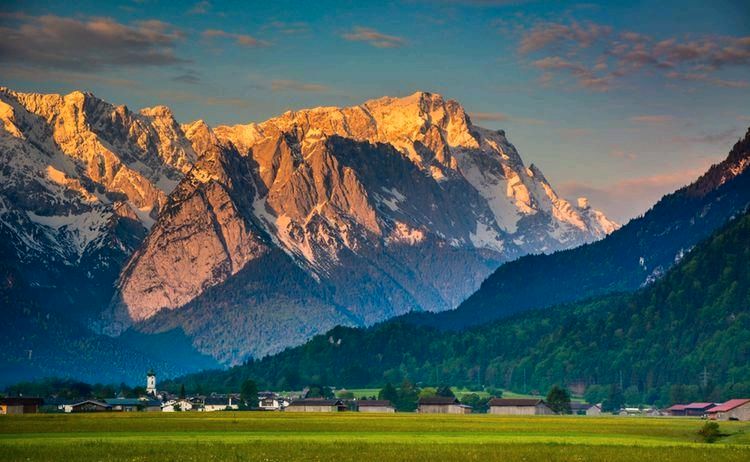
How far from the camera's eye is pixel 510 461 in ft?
512

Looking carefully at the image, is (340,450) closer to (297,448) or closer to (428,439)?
(297,448)

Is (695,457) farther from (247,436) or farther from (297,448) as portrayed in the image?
(247,436)

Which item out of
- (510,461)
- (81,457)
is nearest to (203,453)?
(81,457)

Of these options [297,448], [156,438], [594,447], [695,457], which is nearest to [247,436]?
[156,438]

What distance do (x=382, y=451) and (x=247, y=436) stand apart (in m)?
33.4

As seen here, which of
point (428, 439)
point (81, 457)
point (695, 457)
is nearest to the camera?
point (81, 457)

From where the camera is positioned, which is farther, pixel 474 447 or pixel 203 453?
pixel 474 447

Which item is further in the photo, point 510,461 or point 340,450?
point 340,450

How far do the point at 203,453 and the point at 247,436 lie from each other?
36.6 meters

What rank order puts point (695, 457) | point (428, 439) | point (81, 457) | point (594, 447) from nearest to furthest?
point (81, 457) < point (695, 457) < point (594, 447) < point (428, 439)

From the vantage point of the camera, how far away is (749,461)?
15688 cm

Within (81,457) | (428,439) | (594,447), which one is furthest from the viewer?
(428,439)

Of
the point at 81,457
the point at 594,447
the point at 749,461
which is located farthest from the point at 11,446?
the point at 749,461

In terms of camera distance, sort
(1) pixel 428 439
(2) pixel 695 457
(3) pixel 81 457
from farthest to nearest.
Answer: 1. (1) pixel 428 439
2. (2) pixel 695 457
3. (3) pixel 81 457
